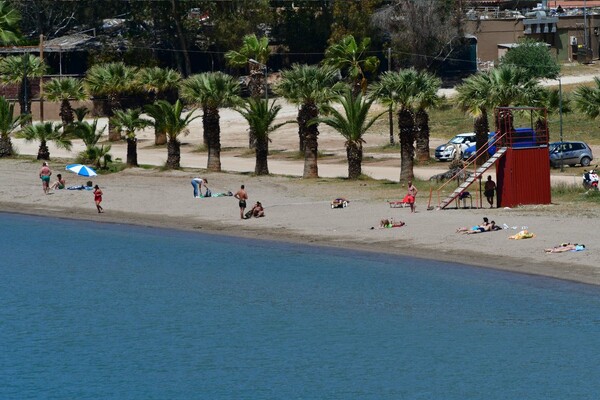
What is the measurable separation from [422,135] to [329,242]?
22288mm

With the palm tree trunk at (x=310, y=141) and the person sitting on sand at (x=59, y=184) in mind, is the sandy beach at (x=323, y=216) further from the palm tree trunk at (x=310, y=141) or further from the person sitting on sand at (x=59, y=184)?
the palm tree trunk at (x=310, y=141)

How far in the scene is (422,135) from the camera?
64938 mm

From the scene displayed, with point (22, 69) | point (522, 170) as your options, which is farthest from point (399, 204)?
point (22, 69)

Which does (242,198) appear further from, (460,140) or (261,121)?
(460,140)

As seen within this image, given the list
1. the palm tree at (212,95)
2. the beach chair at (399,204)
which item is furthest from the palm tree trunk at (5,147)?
the beach chair at (399,204)

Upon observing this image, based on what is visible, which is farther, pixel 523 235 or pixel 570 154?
pixel 570 154

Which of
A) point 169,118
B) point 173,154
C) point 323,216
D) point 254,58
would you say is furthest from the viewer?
point 254,58

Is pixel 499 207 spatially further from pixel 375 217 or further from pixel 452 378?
pixel 452 378

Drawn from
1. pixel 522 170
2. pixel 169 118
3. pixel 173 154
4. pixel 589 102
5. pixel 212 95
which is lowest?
pixel 522 170

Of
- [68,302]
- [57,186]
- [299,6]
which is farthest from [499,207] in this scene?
[299,6]

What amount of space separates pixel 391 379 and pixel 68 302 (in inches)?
553

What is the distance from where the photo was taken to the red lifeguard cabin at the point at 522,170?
46.1 meters

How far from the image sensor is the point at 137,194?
187 ft

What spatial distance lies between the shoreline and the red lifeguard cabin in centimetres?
626
